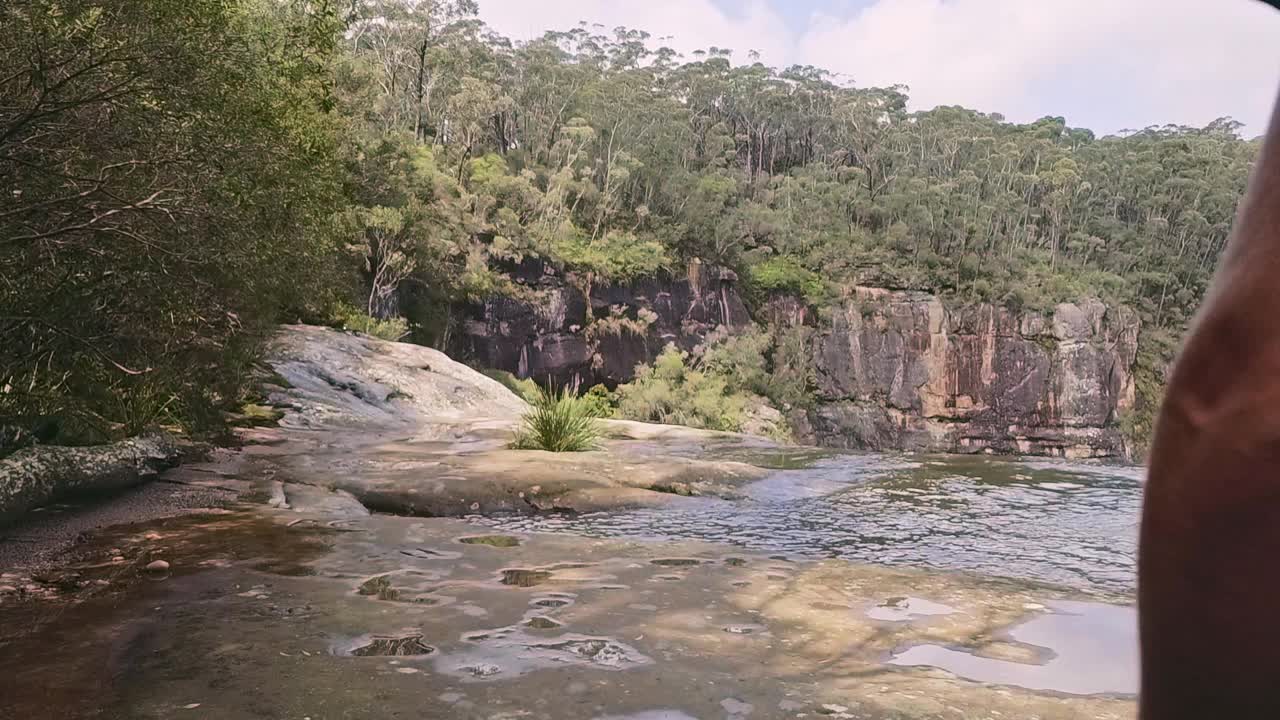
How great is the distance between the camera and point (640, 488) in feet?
21.8

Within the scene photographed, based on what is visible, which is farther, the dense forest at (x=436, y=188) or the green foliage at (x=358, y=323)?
the green foliage at (x=358, y=323)

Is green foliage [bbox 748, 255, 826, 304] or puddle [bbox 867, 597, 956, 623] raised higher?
green foliage [bbox 748, 255, 826, 304]

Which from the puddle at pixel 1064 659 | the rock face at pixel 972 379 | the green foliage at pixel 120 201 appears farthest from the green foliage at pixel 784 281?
the puddle at pixel 1064 659

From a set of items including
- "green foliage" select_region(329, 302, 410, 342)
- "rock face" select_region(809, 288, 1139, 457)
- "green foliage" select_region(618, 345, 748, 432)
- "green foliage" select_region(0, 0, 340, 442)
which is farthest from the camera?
"rock face" select_region(809, 288, 1139, 457)

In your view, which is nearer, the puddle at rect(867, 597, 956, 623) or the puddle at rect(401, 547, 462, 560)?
the puddle at rect(867, 597, 956, 623)

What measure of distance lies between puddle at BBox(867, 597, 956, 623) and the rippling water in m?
0.88

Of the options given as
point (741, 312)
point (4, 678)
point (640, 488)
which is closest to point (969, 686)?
point (4, 678)

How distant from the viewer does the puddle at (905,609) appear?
328cm

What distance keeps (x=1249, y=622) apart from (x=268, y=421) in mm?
11804

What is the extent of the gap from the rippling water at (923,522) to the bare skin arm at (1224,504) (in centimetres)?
372

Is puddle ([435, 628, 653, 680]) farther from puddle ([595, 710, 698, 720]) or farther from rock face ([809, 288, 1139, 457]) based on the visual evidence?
rock face ([809, 288, 1139, 457])

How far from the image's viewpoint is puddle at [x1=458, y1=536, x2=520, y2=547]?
4.45m

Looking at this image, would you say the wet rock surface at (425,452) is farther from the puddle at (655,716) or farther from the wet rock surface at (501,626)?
the puddle at (655,716)

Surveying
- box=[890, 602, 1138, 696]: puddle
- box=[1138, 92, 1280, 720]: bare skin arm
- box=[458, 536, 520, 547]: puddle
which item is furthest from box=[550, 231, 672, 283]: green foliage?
box=[1138, 92, 1280, 720]: bare skin arm
